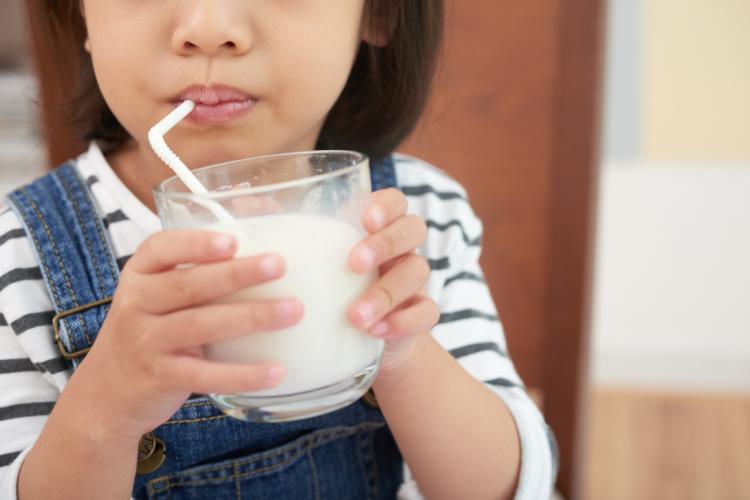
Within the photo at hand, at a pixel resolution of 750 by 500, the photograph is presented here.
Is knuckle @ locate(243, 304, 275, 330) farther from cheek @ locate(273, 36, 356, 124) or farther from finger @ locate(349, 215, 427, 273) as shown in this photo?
cheek @ locate(273, 36, 356, 124)

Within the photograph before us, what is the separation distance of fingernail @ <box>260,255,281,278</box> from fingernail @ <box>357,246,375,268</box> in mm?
58

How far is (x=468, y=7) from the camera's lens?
98 centimetres

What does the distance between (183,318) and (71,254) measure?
323 millimetres

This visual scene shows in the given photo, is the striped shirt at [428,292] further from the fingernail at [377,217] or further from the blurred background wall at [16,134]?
the blurred background wall at [16,134]

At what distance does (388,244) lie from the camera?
1.74 ft

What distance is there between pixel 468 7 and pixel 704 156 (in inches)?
68.0

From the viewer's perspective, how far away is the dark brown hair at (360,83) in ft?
2.90

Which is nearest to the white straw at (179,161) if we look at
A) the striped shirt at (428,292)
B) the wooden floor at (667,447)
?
the striped shirt at (428,292)

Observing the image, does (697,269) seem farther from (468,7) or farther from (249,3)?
(249,3)

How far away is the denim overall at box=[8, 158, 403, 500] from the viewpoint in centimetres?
75

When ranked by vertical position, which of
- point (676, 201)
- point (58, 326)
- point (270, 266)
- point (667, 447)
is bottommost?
point (667, 447)

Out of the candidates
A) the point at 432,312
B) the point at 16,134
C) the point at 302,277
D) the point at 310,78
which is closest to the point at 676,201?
the point at 16,134

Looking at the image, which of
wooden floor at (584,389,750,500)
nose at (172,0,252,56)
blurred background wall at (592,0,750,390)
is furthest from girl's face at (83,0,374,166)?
blurred background wall at (592,0,750,390)

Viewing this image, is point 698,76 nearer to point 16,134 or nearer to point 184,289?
point 16,134
